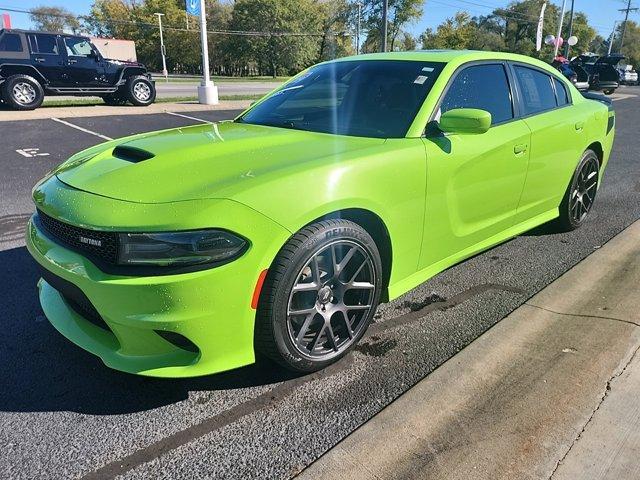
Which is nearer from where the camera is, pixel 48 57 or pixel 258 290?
pixel 258 290

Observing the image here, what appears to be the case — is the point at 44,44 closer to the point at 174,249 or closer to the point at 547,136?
the point at 547,136

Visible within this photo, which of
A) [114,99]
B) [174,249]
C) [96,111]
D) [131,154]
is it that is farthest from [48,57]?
[174,249]

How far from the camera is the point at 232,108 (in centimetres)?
1588

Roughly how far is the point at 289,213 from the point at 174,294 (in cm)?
56

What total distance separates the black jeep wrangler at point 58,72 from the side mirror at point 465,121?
1353 centimetres

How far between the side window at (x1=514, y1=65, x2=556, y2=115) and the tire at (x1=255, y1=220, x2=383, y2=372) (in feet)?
6.34

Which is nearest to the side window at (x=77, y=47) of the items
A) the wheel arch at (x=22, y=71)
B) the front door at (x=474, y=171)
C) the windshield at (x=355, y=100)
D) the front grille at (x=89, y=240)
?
the wheel arch at (x=22, y=71)

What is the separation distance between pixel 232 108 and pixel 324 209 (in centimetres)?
1454

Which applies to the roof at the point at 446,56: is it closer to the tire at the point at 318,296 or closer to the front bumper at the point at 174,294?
the tire at the point at 318,296

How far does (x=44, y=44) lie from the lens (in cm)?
1329

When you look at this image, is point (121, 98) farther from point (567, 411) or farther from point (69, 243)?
point (567, 411)

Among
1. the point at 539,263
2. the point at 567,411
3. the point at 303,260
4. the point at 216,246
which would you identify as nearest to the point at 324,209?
the point at 303,260

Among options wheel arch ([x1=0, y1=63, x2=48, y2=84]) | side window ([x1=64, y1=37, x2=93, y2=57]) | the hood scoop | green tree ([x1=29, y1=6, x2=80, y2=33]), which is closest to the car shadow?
the hood scoop

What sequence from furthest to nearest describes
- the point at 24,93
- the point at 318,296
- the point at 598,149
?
the point at 24,93 < the point at 598,149 < the point at 318,296
